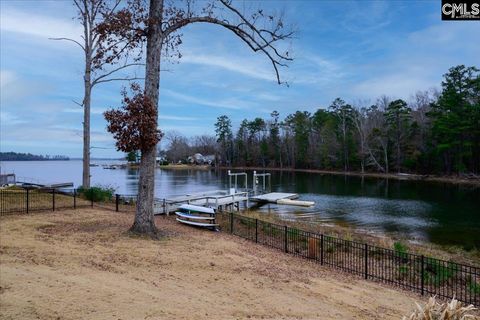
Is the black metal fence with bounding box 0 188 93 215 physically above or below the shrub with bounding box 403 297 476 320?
below

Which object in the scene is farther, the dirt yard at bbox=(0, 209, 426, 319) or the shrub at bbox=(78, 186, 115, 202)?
the shrub at bbox=(78, 186, 115, 202)

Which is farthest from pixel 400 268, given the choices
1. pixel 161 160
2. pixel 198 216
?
pixel 161 160

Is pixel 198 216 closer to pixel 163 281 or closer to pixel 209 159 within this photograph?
pixel 163 281

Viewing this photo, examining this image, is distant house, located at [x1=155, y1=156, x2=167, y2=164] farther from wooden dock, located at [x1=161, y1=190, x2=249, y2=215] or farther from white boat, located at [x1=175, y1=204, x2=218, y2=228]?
white boat, located at [x1=175, y1=204, x2=218, y2=228]

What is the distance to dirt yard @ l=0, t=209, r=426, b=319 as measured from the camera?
5.75 m

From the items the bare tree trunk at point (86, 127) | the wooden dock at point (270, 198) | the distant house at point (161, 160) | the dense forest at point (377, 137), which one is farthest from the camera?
the distant house at point (161, 160)

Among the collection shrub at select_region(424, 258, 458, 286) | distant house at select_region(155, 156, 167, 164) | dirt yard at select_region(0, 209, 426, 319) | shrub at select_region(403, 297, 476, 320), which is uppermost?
distant house at select_region(155, 156, 167, 164)

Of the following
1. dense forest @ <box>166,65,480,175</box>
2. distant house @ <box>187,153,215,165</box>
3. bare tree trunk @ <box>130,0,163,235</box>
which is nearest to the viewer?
bare tree trunk @ <box>130,0,163,235</box>

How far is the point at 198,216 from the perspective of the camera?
14969 millimetres

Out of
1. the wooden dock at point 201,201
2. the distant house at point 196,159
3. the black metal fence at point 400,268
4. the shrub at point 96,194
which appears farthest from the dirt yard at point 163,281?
the distant house at point 196,159

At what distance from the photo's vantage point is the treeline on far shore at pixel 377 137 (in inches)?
2227

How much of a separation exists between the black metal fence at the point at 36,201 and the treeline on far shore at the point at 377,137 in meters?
53.2

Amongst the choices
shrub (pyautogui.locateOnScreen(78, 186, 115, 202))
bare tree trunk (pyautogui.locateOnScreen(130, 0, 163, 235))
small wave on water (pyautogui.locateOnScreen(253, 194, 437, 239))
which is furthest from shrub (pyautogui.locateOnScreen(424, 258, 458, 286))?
shrub (pyautogui.locateOnScreen(78, 186, 115, 202))

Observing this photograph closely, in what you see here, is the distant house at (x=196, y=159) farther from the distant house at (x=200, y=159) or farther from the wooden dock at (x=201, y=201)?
the wooden dock at (x=201, y=201)
